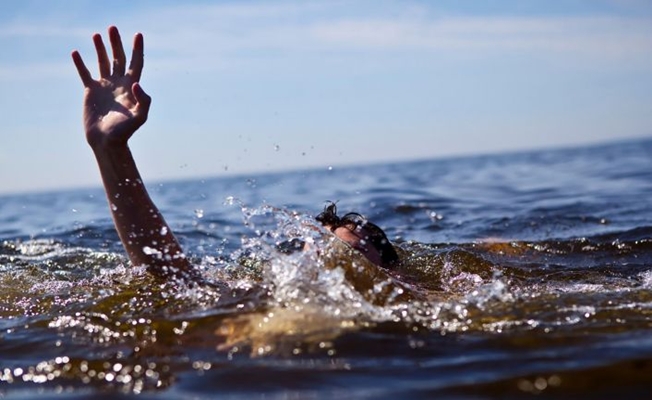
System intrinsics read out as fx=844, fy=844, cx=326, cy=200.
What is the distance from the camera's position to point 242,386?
3.10m

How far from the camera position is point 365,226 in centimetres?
559

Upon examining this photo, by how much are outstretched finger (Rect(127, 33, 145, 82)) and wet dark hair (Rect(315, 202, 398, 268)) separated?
1580mm

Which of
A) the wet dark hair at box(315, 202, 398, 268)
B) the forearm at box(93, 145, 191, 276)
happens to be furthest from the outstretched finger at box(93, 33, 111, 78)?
the wet dark hair at box(315, 202, 398, 268)

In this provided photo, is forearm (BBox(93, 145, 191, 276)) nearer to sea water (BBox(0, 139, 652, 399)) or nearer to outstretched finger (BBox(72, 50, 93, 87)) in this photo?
sea water (BBox(0, 139, 652, 399))

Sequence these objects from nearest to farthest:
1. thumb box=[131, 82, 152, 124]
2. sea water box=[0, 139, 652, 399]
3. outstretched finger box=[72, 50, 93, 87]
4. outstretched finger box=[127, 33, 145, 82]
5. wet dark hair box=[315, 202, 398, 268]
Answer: sea water box=[0, 139, 652, 399] < thumb box=[131, 82, 152, 124] < outstretched finger box=[72, 50, 93, 87] < outstretched finger box=[127, 33, 145, 82] < wet dark hair box=[315, 202, 398, 268]

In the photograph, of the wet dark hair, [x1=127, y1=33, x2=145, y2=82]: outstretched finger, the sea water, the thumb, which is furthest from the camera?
the wet dark hair

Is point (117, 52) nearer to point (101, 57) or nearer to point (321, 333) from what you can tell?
point (101, 57)

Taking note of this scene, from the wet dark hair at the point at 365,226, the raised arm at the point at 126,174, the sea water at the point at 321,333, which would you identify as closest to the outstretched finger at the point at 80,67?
the raised arm at the point at 126,174

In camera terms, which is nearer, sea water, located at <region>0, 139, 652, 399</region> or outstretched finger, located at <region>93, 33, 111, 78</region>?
sea water, located at <region>0, 139, 652, 399</region>

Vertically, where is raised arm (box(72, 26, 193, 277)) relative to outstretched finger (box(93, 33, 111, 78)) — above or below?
below

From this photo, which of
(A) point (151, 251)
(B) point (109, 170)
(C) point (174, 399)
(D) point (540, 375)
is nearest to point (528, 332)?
(D) point (540, 375)

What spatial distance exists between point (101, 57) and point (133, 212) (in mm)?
947

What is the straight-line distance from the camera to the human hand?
4.34 m

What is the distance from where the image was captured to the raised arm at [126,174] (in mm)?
4348
